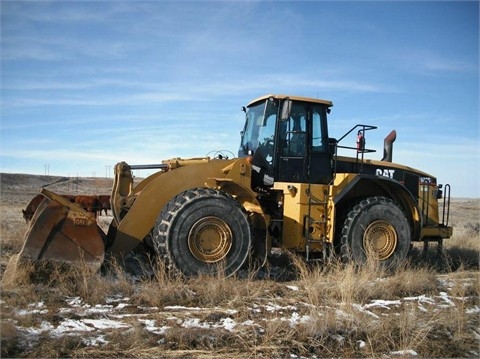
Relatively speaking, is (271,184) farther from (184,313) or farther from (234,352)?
(234,352)

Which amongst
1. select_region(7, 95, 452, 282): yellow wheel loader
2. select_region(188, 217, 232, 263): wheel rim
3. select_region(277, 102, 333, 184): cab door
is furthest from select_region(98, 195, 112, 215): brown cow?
select_region(277, 102, 333, 184): cab door

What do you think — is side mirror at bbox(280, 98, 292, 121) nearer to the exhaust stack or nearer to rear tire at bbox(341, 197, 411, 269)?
rear tire at bbox(341, 197, 411, 269)

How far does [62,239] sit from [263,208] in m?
3.58

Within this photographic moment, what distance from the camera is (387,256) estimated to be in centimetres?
831

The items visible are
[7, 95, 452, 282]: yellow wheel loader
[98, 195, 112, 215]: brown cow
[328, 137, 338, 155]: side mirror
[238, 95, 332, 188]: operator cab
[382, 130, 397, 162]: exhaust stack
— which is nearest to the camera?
[7, 95, 452, 282]: yellow wheel loader

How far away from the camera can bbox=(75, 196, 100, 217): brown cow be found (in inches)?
306

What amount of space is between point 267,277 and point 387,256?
257 cm

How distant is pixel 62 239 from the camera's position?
6309 mm

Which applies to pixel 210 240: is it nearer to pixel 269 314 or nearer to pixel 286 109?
pixel 269 314

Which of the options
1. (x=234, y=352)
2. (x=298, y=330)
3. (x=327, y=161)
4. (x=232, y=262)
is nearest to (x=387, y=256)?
(x=327, y=161)

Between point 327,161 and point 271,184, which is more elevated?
point 327,161

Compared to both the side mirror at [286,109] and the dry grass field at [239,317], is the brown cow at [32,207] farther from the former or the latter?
the side mirror at [286,109]

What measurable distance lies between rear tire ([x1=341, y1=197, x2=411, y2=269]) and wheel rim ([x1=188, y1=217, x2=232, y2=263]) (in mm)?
2373

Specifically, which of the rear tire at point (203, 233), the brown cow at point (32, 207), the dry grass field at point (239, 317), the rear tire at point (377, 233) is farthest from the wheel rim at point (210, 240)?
the brown cow at point (32, 207)
